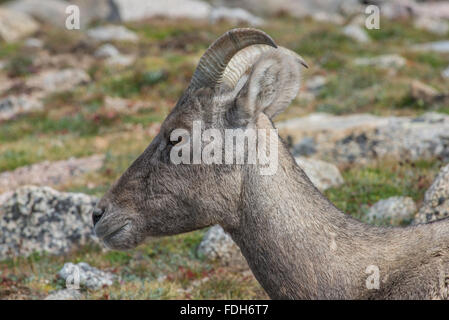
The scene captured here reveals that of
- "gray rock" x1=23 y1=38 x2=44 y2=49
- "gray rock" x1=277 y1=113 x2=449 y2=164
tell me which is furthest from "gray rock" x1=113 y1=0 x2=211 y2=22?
"gray rock" x1=277 y1=113 x2=449 y2=164

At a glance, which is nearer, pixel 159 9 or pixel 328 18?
pixel 159 9

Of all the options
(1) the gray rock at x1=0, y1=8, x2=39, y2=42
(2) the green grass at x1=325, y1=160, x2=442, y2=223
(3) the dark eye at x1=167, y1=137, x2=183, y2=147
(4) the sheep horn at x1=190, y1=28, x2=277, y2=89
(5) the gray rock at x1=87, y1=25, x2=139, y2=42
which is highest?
(1) the gray rock at x1=0, y1=8, x2=39, y2=42

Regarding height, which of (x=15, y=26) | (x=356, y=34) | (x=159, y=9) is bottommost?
(x=356, y=34)

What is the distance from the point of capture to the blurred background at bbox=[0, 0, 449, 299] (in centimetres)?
761

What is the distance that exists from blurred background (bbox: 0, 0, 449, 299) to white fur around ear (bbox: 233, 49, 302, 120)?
7.49 feet

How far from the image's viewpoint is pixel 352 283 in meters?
4.33

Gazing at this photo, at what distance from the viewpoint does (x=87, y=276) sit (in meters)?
7.22

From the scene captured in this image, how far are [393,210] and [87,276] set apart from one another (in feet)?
12.9

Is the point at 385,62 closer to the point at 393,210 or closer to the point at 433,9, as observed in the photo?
the point at 393,210

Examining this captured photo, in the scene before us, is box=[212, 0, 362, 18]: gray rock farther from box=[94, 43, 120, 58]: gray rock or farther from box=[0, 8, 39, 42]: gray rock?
box=[94, 43, 120, 58]: gray rock

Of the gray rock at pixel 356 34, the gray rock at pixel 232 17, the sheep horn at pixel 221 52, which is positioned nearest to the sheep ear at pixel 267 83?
the sheep horn at pixel 221 52

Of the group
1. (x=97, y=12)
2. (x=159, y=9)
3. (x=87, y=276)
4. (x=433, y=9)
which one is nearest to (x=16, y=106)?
(x=87, y=276)

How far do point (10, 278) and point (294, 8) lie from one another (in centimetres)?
3309

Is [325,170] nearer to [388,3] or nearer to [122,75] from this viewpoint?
[122,75]
